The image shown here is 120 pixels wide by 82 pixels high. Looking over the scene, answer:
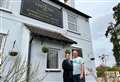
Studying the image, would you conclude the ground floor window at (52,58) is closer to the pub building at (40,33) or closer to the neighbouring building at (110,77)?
the pub building at (40,33)

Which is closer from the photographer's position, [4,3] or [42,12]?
[4,3]

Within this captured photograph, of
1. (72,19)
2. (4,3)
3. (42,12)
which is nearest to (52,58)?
(42,12)

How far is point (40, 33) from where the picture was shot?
29.4ft

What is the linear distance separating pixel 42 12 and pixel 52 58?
310 cm

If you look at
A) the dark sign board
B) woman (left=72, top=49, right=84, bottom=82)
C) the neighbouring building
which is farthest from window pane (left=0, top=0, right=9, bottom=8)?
the neighbouring building

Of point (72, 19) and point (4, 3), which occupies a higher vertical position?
point (72, 19)

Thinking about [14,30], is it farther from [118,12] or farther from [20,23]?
[118,12]

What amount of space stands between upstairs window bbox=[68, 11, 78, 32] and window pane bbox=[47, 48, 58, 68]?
3.18m

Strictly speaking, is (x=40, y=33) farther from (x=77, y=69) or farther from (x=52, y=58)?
(x=77, y=69)

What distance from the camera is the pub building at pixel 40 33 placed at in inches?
334

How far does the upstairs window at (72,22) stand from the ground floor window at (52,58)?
317cm

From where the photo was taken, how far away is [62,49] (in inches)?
420

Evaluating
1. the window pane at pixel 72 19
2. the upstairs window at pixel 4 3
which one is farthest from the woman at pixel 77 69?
the window pane at pixel 72 19

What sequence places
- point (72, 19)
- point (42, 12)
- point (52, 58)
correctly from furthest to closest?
point (72, 19)
point (42, 12)
point (52, 58)
